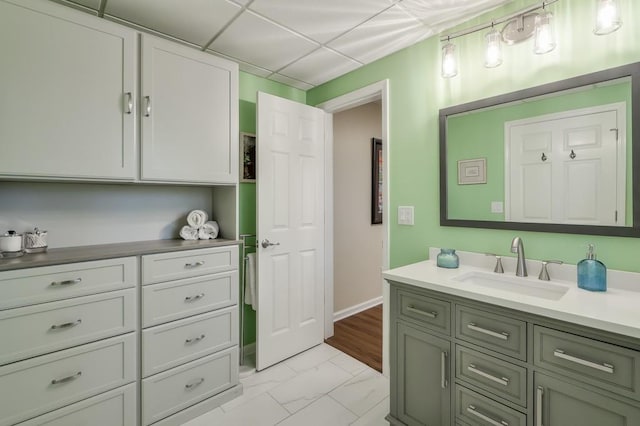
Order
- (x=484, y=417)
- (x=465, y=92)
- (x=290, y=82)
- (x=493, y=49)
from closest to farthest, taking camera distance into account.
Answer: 1. (x=484, y=417)
2. (x=493, y=49)
3. (x=465, y=92)
4. (x=290, y=82)

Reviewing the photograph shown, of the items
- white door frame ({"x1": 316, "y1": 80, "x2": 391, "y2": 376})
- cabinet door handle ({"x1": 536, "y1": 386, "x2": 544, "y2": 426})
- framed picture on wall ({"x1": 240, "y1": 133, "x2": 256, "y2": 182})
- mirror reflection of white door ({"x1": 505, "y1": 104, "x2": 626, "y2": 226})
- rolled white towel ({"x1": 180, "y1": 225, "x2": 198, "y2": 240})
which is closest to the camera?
cabinet door handle ({"x1": 536, "y1": 386, "x2": 544, "y2": 426})

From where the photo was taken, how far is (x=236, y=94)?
2.05m

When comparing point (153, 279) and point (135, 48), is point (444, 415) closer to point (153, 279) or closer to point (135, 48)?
point (153, 279)

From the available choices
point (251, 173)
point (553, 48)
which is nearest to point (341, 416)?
point (251, 173)

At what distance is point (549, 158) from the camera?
1508mm

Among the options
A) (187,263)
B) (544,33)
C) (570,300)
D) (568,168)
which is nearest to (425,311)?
(570,300)

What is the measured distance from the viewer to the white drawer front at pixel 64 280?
128 centimetres

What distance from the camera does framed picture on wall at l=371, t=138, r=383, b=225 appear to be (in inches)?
143

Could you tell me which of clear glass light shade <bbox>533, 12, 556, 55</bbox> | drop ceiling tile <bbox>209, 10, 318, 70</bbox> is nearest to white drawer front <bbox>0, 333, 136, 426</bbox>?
drop ceiling tile <bbox>209, 10, 318, 70</bbox>

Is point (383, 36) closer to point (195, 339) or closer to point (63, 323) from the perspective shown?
point (195, 339)

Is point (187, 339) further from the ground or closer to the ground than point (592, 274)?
closer to the ground

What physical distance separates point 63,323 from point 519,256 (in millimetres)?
2315

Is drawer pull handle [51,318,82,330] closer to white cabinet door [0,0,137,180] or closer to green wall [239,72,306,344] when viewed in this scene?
white cabinet door [0,0,137,180]

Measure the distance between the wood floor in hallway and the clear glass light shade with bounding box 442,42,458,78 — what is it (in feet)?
7.23
